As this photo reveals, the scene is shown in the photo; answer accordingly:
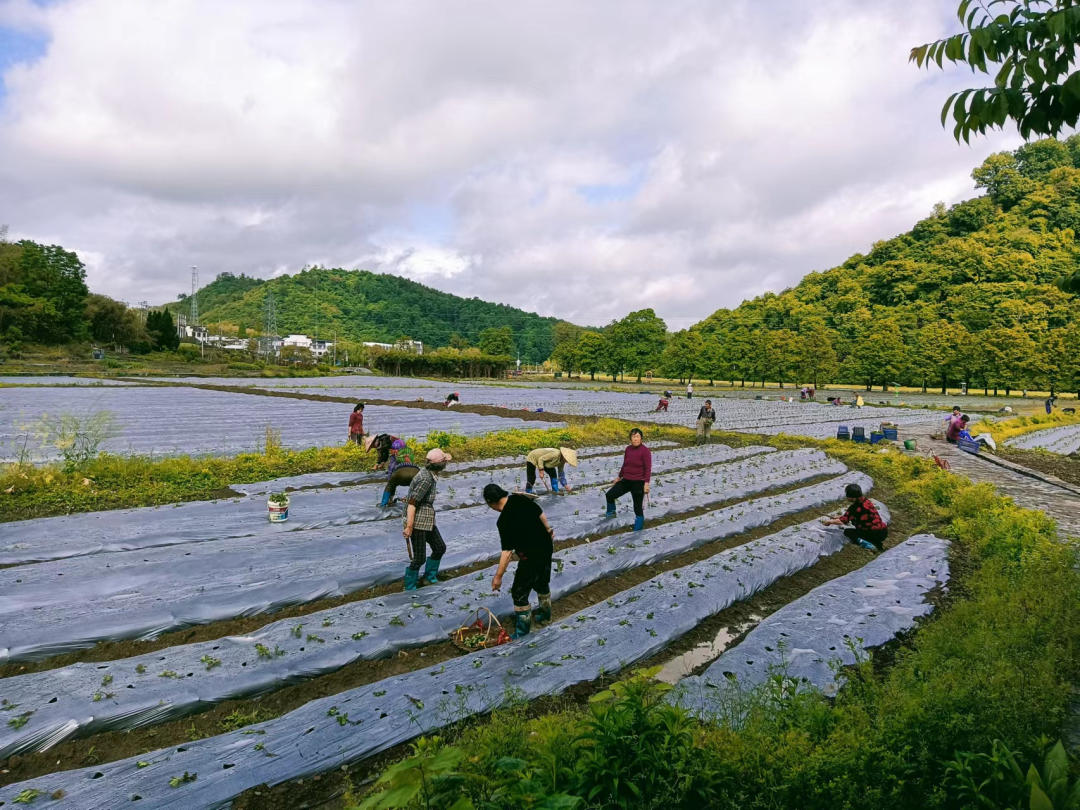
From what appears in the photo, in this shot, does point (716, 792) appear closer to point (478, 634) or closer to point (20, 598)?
point (478, 634)

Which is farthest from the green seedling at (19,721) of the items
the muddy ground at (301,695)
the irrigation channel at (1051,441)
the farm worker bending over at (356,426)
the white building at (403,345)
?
the white building at (403,345)

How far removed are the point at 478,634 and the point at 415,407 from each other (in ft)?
78.3

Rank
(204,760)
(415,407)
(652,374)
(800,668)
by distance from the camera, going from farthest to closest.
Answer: (652,374)
(415,407)
(800,668)
(204,760)

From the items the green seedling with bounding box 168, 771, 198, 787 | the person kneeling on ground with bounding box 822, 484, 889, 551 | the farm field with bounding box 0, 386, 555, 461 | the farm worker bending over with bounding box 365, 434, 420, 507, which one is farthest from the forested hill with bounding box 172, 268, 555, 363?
the green seedling with bounding box 168, 771, 198, 787

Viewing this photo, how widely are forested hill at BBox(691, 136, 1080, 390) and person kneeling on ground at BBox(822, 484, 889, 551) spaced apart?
45.5 metres

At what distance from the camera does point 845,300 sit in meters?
72.4

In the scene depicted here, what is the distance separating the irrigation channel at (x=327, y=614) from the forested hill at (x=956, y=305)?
48487 millimetres

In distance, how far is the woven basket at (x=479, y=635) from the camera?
5141 mm

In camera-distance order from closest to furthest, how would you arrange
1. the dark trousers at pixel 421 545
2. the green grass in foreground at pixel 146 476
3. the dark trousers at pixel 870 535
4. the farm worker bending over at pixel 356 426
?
the dark trousers at pixel 421 545 < the dark trousers at pixel 870 535 < the green grass in foreground at pixel 146 476 < the farm worker bending over at pixel 356 426

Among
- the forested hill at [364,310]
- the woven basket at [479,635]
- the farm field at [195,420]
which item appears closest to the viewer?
the woven basket at [479,635]

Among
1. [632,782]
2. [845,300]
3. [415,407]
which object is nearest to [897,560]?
[632,782]

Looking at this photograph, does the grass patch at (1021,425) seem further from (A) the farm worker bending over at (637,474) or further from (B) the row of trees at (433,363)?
(B) the row of trees at (433,363)

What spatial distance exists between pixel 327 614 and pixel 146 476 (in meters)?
7.50

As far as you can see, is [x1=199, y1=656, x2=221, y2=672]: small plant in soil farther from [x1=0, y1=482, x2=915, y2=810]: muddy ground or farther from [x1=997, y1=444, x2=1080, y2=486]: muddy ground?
[x1=997, y1=444, x2=1080, y2=486]: muddy ground
